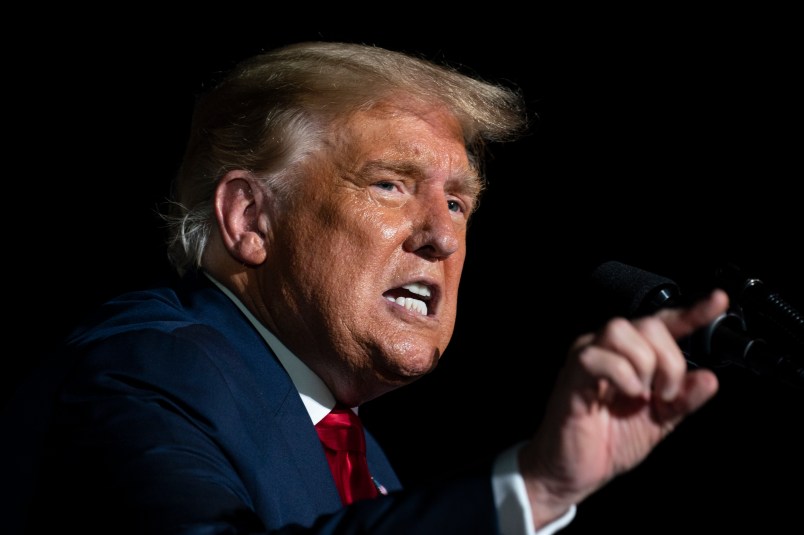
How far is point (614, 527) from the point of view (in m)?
2.96

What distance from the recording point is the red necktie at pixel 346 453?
2.16 metres

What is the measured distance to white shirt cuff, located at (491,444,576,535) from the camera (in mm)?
1203

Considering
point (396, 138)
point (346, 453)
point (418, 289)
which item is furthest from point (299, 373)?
point (396, 138)

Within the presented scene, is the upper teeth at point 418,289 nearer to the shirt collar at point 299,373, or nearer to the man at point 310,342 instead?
the man at point 310,342

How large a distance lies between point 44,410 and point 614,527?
73.3 inches

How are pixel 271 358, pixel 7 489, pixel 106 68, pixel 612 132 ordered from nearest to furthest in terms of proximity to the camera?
pixel 7 489 → pixel 271 358 → pixel 106 68 → pixel 612 132

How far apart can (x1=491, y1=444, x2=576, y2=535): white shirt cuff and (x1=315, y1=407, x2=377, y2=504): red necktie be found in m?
0.95

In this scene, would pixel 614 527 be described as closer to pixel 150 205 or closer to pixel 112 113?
pixel 150 205

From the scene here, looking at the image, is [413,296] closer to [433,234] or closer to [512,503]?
[433,234]

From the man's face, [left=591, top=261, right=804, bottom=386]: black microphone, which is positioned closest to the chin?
the man's face

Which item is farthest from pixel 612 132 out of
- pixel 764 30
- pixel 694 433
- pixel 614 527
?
pixel 614 527

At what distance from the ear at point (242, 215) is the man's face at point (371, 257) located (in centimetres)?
4

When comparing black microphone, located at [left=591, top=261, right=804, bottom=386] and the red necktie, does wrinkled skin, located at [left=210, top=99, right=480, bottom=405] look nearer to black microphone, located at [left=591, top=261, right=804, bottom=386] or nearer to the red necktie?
the red necktie

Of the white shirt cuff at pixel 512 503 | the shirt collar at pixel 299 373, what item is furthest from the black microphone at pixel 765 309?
the shirt collar at pixel 299 373
